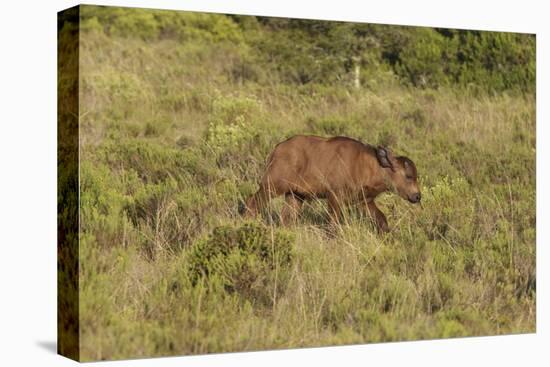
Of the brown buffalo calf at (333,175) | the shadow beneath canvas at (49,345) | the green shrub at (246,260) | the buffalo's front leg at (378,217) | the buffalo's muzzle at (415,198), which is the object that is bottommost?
the shadow beneath canvas at (49,345)

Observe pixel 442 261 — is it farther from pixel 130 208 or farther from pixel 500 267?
pixel 130 208

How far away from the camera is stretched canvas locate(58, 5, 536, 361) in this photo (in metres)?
11.9

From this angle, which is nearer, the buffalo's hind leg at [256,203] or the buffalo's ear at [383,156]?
the buffalo's hind leg at [256,203]

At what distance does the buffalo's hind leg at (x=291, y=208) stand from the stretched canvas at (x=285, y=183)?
16mm

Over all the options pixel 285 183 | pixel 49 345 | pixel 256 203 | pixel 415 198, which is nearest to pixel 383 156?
pixel 415 198

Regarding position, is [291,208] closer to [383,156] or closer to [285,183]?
[285,183]

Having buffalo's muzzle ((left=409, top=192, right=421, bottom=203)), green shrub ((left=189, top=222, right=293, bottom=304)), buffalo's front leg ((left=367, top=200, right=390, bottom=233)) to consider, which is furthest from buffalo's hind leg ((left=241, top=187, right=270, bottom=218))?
buffalo's muzzle ((left=409, top=192, right=421, bottom=203))

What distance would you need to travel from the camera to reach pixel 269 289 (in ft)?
40.9

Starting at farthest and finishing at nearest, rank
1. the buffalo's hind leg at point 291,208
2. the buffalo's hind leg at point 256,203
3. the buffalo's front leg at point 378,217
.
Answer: the buffalo's front leg at point 378,217 < the buffalo's hind leg at point 291,208 < the buffalo's hind leg at point 256,203

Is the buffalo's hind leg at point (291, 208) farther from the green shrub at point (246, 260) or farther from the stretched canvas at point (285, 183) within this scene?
the green shrub at point (246, 260)

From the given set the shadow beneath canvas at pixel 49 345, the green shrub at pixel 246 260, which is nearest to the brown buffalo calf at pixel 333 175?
the green shrub at pixel 246 260

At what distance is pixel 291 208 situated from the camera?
12977mm

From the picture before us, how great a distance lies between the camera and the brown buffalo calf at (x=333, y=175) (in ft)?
42.6

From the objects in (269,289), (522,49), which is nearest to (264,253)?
(269,289)
